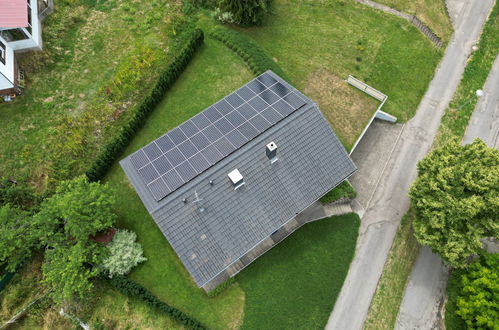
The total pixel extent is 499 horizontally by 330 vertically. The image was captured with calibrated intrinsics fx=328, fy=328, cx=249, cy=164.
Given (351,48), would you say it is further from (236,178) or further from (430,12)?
(236,178)

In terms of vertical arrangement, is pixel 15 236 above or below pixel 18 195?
above

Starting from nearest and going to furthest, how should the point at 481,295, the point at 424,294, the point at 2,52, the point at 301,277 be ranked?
the point at 481,295 < the point at 301,277 < the point at 424,294 < the point at 2,52

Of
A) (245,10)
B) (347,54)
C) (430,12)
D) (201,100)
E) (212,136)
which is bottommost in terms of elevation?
(201,100)

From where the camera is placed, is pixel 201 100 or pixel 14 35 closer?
pixel 14 35

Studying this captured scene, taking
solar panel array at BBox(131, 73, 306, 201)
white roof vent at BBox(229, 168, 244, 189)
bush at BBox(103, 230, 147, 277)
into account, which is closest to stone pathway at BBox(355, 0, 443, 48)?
solar panel array at BBox(131, 73, 306, 201)

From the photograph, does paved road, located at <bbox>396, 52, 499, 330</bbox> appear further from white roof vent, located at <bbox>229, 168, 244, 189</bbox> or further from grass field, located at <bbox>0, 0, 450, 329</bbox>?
white roof vent, located at <bbox>229, 168, 244, 189</bbox>

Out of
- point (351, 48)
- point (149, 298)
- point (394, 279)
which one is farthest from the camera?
point (351, 48)

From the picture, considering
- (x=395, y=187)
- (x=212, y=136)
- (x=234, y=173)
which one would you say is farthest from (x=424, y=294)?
(x=212, y=136)

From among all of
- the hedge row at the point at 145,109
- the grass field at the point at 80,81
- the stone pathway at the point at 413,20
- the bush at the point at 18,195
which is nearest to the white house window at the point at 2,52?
the grass field at the point at 80,81
